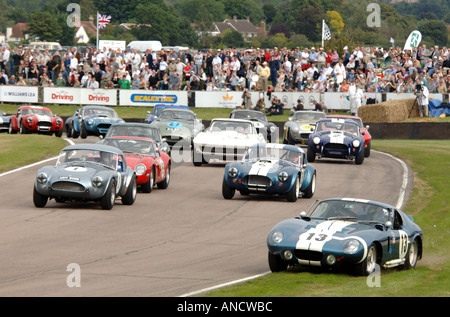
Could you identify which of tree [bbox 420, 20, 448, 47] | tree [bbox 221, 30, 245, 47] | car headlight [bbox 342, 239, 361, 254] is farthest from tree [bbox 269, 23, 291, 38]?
car headlight [bbox 342, 239, 361, 254]

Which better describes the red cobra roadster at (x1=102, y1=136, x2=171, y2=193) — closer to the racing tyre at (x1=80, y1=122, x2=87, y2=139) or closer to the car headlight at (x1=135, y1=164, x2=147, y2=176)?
the car headlight at (x1=135, y1=164, x2=147, y2=176)

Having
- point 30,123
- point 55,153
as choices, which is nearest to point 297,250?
point 55,153

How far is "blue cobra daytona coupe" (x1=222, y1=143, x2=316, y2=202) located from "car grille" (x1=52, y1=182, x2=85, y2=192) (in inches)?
159

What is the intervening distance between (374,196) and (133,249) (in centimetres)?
966

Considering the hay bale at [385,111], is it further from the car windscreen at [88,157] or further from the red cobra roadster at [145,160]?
the car windscreen at [88,157]

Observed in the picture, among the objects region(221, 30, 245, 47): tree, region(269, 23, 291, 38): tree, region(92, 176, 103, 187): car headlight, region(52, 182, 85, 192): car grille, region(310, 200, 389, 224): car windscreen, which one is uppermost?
region(269, 23, 291, 38): tree

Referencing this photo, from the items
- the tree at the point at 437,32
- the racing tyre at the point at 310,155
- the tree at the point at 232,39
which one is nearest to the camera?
the racing tyre at the point at 310,155

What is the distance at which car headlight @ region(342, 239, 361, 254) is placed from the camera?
1149cm

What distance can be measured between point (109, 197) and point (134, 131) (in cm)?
563

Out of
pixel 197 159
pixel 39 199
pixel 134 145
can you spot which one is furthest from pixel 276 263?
pixel 197 159

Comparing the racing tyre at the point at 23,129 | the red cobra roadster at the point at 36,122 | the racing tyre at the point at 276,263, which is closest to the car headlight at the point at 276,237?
the racing tyre at the point at 276,263

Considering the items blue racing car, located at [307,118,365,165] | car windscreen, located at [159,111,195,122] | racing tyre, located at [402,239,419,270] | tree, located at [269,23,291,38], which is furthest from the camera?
tree, located at [269,23,291,38]

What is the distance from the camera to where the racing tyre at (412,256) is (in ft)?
42.8

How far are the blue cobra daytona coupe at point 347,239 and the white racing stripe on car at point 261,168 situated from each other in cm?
666
